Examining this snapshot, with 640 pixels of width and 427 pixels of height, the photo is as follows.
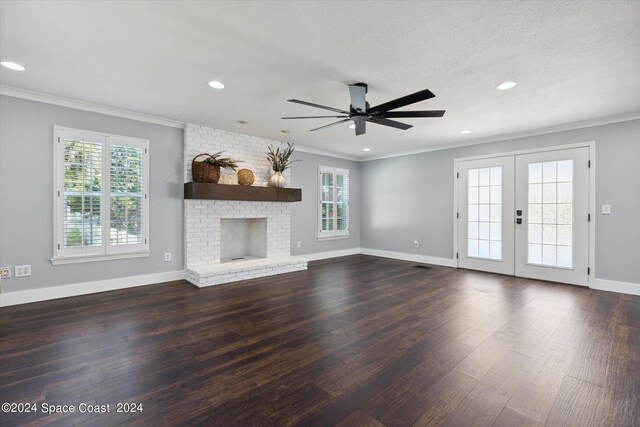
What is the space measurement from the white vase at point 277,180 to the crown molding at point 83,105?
176cm

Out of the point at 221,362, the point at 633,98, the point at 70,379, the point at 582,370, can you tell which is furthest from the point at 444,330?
the point at 633,98

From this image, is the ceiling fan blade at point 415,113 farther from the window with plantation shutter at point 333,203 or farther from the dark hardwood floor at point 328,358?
the window with plantation shutter at point 333,203

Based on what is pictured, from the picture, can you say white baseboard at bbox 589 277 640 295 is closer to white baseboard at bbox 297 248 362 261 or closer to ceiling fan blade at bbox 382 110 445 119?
ceiling fan blade at bbox 382 110 445 119

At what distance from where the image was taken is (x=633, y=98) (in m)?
3.53

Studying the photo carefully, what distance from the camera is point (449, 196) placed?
605 centimetres

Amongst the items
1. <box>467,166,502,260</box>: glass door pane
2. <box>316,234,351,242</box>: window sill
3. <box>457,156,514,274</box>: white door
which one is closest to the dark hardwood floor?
<box>457,156,514,274</box>: white door

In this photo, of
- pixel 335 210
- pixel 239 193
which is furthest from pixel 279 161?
pixel 335 210

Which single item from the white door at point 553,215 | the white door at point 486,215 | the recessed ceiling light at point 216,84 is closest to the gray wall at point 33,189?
the recessed ceiling light at point 216,84

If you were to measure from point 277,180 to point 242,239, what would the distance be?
4.96 ft

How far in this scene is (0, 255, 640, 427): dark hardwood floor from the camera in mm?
1717

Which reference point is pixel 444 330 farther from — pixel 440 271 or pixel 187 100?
pixel 187 100

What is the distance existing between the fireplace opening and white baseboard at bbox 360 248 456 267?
2965mm

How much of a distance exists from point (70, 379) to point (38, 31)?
104 inches

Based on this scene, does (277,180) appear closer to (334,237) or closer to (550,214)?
(334,237)
